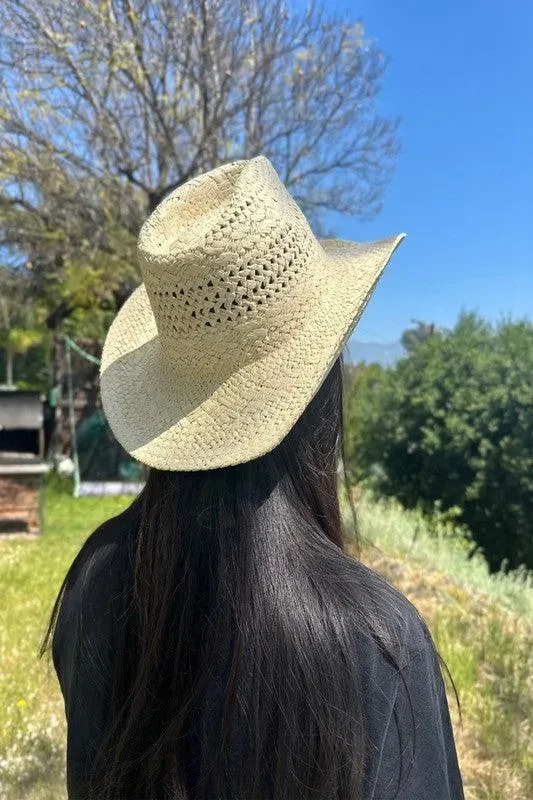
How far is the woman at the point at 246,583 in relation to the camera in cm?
101

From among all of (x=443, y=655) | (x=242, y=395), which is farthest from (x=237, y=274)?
(x=443, y=655)

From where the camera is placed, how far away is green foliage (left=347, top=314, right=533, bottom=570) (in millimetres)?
6273

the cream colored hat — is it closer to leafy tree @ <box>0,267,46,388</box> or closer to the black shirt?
the black shirt

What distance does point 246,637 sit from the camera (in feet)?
3.34

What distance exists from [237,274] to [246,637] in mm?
556

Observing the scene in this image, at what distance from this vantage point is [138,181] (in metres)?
8.72

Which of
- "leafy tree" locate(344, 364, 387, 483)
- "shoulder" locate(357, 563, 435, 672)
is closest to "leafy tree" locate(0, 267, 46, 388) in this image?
"leafy tree" locate(344, 364, 387, 483)

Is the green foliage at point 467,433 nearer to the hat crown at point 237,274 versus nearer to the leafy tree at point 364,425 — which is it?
the leafy tree at point 364,425

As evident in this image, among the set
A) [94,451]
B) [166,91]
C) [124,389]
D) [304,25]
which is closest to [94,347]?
[94,451]

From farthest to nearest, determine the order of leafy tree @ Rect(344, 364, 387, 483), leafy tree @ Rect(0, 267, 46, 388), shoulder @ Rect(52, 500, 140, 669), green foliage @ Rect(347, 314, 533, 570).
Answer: leafy tree @ Rect(0, 267, 46, 388) → leafy tree @ Rect(344, 364, 387, 483) → green foliage @ Rect(347, 314, 533, 570) → shoulder @ Rect(52, 500, 140, 669)

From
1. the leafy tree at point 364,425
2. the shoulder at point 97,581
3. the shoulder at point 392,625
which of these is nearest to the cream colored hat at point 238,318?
the shoulder at point 97,581

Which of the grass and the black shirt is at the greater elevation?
the black shirt

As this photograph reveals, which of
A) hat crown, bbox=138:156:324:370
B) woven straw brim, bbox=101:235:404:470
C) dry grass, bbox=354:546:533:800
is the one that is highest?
hat crown, bbox=138:156:324:370

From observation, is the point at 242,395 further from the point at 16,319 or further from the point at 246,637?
the point at 16,319
